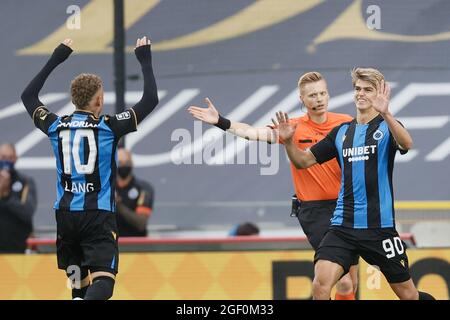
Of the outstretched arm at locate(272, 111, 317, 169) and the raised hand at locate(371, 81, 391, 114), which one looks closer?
the raised hand at locate(371, 81, 391, 114)

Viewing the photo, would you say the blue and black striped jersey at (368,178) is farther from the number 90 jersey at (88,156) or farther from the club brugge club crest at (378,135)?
the number 90 jersey at (88,156)

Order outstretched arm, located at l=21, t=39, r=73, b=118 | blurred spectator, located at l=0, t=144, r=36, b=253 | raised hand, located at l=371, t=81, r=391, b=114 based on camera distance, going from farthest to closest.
→ blurred spectator, located at l=0, t=144, r=36, b=253 < outstretched arm, located at l=21, t=39, r=73, b=118 < raised hand, located at l=371, t=81, r=391, b=114

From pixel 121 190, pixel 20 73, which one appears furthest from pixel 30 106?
pixel 20 73

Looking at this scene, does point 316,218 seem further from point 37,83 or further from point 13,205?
point 13,205

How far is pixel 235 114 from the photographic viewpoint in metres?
12.4

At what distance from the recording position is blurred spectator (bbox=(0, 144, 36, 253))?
36.0ft

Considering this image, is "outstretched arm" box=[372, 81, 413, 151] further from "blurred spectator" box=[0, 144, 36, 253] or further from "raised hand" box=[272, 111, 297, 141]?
"blurred spectator" box=[0, 144, 36, 253]

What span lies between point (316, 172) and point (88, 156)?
6.26 ft

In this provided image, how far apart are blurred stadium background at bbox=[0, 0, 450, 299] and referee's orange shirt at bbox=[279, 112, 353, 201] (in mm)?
2852

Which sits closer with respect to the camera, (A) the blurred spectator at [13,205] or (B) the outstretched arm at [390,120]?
(B) the outstretched arm at [390,120]

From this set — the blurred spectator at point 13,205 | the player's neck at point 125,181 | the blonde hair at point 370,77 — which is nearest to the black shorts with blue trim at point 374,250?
the blonde hair at point 370,77

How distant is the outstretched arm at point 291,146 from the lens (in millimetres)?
7719

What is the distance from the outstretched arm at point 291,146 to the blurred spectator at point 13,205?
156 inches

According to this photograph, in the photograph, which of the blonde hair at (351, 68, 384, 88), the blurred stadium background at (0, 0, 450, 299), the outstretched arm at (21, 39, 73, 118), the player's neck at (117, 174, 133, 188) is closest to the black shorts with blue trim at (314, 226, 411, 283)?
the blonde hair at (351, 68, 384, 88)
